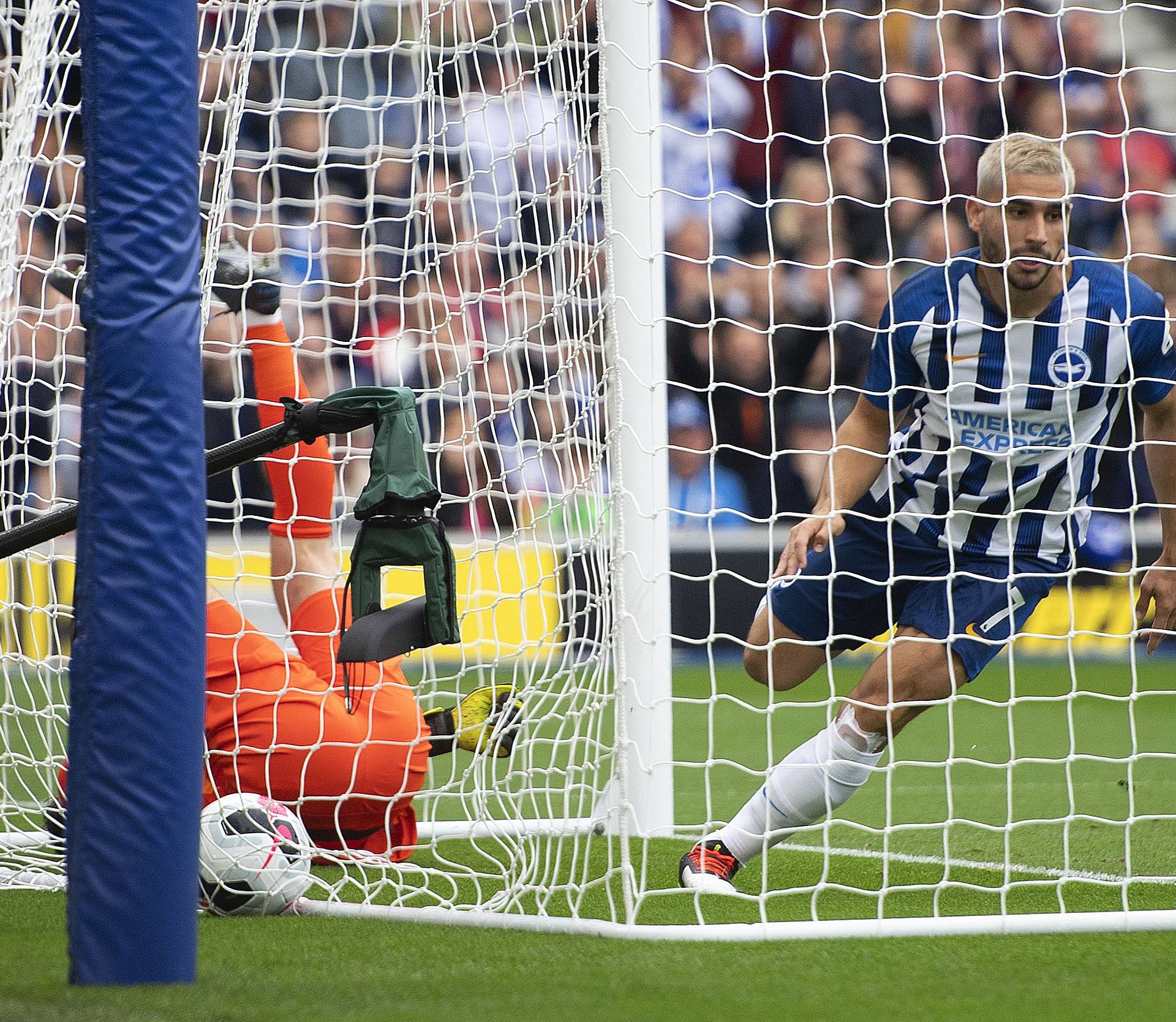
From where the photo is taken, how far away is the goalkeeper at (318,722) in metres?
3.35

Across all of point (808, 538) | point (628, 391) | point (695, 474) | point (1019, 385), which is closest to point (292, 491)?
point (628, 391)

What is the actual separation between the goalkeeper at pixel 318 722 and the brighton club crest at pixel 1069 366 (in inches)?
54.8

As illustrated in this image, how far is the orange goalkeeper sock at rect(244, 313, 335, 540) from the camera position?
3.84 metres

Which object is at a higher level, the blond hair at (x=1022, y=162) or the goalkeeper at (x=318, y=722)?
the blond hair at (x=1022, y=162)

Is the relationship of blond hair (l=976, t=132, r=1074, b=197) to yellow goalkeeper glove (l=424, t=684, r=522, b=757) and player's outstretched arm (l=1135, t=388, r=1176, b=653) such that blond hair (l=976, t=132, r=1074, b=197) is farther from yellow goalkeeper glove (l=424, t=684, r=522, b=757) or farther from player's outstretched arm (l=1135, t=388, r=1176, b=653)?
yellow goalkeeper glove (l=424, t=684, r=522, b=757)

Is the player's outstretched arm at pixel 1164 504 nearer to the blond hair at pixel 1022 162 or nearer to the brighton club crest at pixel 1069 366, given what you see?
the brighton club crest at pixel 1069 366

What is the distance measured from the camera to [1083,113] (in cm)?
870

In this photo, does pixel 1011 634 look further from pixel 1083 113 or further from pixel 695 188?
pixel 1083 113

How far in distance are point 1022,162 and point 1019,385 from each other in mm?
470

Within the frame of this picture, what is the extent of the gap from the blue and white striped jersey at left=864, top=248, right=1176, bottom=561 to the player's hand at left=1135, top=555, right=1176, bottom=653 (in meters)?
0.20

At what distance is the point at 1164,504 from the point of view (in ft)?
10.5

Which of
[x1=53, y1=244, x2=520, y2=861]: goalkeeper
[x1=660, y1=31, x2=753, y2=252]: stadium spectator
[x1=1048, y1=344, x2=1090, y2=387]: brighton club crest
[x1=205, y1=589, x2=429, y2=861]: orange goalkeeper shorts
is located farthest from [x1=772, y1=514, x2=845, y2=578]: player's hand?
[x1=660, y1=31, x2=753, y2=252]: stadium spectator

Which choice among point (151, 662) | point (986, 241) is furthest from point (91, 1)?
point (986, 241)

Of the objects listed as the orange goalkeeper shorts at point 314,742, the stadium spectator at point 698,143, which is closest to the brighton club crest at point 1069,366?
the orange goalkeeper shorts at point 314,742
